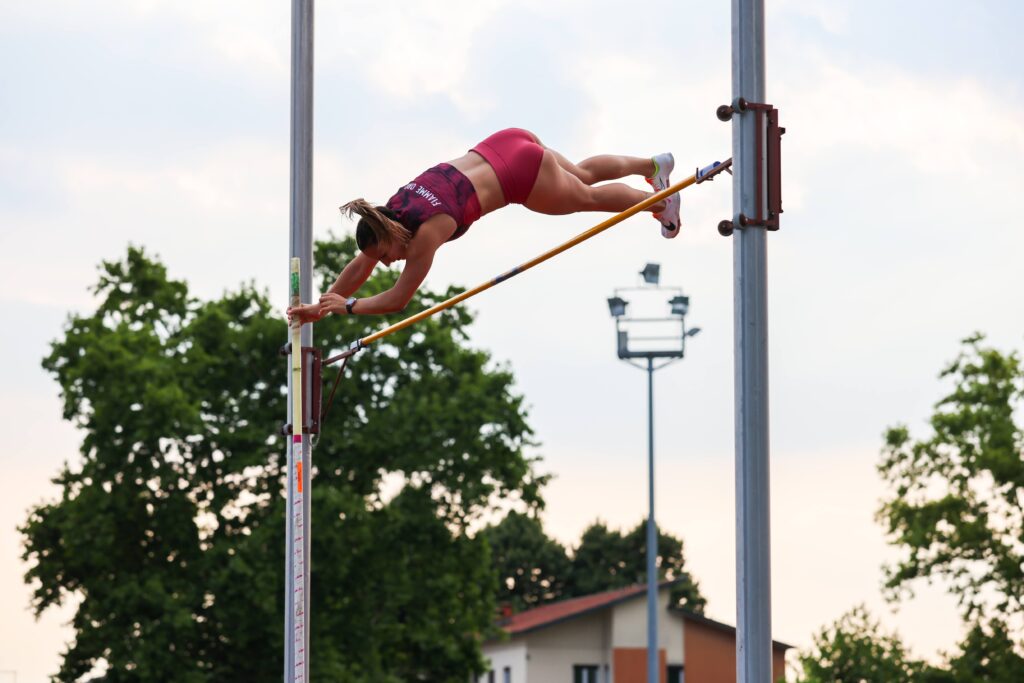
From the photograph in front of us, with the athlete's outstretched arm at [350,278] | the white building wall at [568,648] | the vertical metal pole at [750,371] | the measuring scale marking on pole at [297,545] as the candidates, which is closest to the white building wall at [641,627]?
the white building wall at [568,648]

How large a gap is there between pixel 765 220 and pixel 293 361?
3804 millimetres

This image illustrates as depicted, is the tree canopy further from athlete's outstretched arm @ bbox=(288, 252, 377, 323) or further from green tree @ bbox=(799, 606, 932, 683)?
athlete's outstretched arm @ bbox=(288, 252, 377, 323)

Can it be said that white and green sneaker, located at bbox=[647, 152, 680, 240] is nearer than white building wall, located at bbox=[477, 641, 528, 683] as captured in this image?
Yes

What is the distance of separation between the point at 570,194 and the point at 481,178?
0.41 m

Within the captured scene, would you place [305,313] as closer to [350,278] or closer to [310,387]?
[350,278]

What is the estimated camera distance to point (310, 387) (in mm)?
8586

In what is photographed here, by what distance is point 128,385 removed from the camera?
20.8m

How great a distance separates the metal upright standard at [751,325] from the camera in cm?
509

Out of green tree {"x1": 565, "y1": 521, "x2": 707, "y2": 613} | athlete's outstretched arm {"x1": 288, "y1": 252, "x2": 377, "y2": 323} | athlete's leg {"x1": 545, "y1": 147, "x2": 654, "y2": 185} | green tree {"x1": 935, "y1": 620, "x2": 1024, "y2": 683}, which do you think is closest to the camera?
athlete's leg {"x1": 545, "y1": 147, "x2": 654, "y2": 185}

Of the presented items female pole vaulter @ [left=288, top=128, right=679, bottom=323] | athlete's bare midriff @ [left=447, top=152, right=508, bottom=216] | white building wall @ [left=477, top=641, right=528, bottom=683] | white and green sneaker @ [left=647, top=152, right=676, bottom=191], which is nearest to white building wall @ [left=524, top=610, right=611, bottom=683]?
white building wall @ [left=477, top=641, right=528, bottom=683]

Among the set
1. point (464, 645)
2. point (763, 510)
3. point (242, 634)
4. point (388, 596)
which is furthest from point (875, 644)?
point (763, 510)

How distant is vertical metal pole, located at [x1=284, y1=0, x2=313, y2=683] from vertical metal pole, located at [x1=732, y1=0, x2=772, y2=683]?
141 inches

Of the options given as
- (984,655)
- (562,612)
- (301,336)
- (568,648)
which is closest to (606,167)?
(301,336)

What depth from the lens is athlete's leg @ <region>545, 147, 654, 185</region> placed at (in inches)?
274
